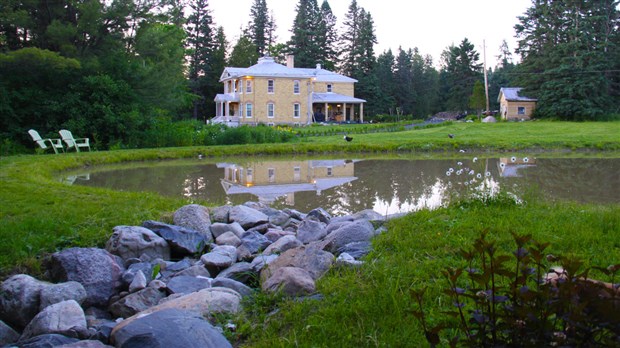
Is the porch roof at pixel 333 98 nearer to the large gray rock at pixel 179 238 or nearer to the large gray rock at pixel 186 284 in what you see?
the large gray rock at pixel 179 238

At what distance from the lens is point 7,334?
13.0 feet

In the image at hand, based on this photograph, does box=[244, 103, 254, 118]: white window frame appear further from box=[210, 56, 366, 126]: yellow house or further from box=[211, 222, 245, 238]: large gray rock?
box=[211, 222, 245, 238]: large gray rock

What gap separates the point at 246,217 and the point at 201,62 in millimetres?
50484

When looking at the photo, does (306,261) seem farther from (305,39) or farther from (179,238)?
(305,39)

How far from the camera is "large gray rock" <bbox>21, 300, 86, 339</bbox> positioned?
12.5 feet

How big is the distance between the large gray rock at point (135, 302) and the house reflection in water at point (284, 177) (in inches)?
215

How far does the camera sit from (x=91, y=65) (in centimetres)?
1997

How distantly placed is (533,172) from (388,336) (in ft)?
41.2

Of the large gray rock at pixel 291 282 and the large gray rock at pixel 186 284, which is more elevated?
the large gray rock at pixel 291 282

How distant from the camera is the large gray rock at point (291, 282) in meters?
3.91

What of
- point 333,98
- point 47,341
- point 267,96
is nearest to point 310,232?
point 47,341

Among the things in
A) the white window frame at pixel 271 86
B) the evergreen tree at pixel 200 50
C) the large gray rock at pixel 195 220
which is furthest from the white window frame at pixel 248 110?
the large gray rock at pixel 195 220

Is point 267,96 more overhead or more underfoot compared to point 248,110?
more overhead

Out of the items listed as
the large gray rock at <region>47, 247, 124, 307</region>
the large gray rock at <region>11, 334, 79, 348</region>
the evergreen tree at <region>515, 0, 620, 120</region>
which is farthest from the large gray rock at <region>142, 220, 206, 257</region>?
the evergreen tree at <region>515, 0, 620, 120</region>
